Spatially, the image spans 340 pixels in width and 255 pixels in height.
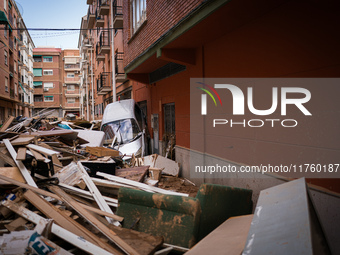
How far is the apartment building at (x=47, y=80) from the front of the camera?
64.2m

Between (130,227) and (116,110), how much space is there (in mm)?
9421

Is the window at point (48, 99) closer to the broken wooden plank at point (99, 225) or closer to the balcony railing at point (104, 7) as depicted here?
the balcony railing at point (104, 7)

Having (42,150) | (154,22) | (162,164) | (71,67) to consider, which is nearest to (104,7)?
(154,22)

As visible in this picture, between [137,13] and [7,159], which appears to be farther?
[137,13]

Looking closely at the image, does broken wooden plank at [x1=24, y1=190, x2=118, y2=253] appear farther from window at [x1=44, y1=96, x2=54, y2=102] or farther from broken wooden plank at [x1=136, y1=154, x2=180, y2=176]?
window at [x1=44, y1=96, x2=54, y2=102]

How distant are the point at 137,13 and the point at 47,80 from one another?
60.0 m

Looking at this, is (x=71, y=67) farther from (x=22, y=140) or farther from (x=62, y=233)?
(x=62, y=233)

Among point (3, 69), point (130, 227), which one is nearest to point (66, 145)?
point (130, 227)

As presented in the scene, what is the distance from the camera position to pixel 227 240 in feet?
9.46

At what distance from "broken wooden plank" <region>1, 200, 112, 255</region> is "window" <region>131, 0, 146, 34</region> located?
8.94 metres

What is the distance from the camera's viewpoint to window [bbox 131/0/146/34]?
1121 cm

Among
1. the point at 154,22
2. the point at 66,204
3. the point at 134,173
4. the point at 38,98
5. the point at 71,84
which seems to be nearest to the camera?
the point at 66,204

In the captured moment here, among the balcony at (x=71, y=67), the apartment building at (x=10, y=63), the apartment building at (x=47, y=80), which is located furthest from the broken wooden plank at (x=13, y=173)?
the balcony at (x=71, y=67)

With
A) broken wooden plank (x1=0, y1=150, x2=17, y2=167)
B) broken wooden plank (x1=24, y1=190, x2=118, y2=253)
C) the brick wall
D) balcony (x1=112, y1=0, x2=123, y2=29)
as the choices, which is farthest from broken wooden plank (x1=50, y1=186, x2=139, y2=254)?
balcony (x1=112, y1=0, x2=123, y2=29)
